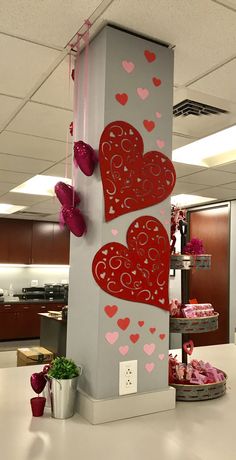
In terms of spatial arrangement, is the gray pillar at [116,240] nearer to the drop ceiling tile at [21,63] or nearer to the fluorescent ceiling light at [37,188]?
the drop ceiling tile at [21,63]

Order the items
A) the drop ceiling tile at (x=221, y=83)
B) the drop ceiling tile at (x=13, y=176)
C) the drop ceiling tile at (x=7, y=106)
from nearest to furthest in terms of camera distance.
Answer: the drop ceiling tile at (x=221, y=83) < the drop ceiling tile at (x=7, y=106) < the drop ceiling tile at (x=13, y=176)

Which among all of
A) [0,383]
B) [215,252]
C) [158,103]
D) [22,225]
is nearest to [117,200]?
[158,103]

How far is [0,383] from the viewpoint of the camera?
1953 mm

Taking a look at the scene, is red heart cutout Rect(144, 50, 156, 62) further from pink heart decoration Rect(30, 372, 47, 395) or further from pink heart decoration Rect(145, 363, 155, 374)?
pink heart decoration Rect(30, 372, 47, 395)

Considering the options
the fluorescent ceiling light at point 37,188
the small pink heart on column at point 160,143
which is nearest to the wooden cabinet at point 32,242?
the fluorescent ceiling light at point 37,188

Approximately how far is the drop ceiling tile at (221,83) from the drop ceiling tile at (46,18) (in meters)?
0.76

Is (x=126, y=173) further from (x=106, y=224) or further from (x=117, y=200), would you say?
(x=106, y=224)

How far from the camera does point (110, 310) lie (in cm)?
155

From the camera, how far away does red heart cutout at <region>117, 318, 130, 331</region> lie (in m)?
1.57

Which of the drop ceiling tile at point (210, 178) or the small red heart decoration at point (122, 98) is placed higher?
the drop ceiling tile at point (210, 178)

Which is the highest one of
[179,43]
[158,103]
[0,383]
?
[179,43]

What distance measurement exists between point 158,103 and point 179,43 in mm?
293

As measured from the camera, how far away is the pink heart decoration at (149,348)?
163 cm

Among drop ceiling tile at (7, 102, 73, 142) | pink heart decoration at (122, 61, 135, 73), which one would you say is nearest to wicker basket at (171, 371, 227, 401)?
pink heart decoration at (122, 61, 135, 73)
